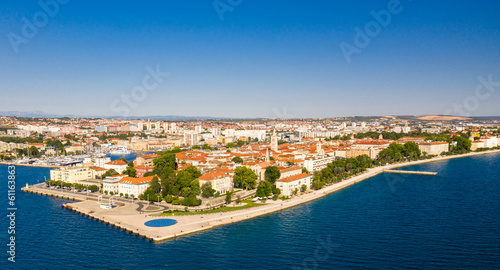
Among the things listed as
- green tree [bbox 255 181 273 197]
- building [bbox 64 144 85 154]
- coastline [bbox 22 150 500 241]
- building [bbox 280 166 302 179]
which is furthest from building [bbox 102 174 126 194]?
building [bbox 64 144 85 154]

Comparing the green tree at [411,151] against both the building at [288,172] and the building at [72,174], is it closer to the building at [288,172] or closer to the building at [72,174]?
the building at [288,172]

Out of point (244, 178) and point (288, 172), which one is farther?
point (288, 172)

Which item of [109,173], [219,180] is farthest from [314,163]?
[109,173]

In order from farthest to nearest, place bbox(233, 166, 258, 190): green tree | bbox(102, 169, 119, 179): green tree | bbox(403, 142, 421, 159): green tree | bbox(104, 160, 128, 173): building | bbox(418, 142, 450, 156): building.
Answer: bbox(418, 142, 450, 156): building < bbox(403, 142, 421, 159): green tree < bbox(104, 160, 128, 173): building < bbox(102, 169, 119, 179): green tree < bbox(233, 166, 258, 190): green tree

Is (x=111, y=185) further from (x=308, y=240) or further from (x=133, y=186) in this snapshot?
(x=308, y=240)

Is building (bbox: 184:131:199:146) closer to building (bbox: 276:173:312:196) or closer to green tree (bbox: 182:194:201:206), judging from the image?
building (bbox: 276:173:312:196)
